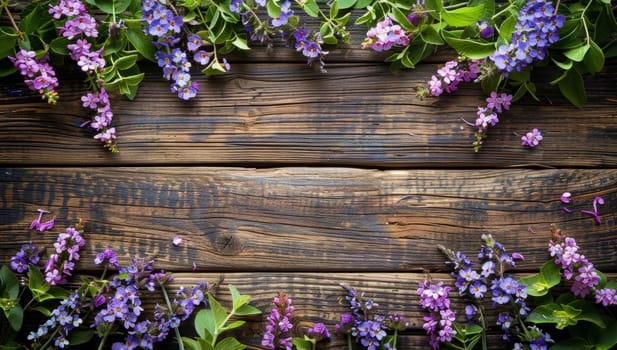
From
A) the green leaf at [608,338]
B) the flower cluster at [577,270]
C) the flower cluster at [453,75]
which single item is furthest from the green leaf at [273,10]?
the green leaf at [608,338]

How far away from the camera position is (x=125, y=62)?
1.59 meters

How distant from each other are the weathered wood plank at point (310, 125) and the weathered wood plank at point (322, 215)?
4 cm

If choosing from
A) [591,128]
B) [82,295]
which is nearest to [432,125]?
[591,128]

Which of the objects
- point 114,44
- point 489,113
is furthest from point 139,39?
point 489,113

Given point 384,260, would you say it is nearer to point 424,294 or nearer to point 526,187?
point 424,294

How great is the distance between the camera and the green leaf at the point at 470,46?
1.56 meters

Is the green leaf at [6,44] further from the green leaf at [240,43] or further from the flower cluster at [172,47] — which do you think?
the green leaf at [240,43]

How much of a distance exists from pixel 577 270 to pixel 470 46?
62 centimetres

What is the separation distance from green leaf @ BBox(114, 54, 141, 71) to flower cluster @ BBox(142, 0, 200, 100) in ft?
0.19

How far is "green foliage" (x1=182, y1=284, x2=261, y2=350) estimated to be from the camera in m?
1.55

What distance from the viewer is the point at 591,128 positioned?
64.6 inches

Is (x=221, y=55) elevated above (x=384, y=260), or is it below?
above

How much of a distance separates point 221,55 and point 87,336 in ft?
2.60

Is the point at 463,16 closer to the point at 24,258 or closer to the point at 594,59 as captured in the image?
the point at 594,59
